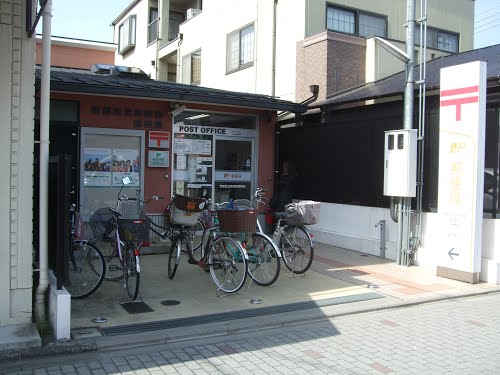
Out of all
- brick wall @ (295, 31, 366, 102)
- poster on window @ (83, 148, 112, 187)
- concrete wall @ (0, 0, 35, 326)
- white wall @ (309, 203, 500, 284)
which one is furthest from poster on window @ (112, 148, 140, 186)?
brick wall @ (295, 31, 366, 102)

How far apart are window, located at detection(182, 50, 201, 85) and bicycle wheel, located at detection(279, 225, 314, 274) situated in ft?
41.6

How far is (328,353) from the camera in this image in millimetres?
4793

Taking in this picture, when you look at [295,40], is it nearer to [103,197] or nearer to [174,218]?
[103,197]

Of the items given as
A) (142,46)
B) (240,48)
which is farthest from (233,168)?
(142,46)

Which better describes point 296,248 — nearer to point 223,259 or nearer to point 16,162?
point 223,259

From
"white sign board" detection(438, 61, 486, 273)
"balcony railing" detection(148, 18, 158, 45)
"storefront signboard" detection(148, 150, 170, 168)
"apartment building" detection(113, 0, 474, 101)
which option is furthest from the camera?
"balcony railing" detection(148, 18, 158, 45)

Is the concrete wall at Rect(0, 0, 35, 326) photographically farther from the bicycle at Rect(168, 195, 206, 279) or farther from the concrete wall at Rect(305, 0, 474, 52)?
the concrete wall at Rect(305, 0, 474, 52)

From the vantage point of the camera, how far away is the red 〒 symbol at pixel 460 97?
7.46 metres

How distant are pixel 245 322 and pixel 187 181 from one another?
5.48 m

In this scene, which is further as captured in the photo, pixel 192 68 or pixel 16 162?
pixel 192 68

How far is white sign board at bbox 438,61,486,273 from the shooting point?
746 centimetres

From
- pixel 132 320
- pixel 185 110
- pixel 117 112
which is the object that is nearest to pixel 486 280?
pixel 132 320

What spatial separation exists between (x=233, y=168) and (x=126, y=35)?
18.3m

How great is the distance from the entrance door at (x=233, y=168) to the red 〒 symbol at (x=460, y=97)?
4658 millimetres
